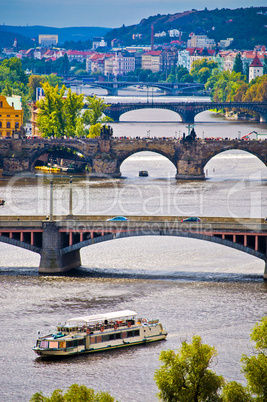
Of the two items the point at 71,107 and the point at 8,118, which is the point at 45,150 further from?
the point at 8,118

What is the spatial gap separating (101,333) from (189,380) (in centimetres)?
1526

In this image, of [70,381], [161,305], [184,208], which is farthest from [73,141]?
[70,381]

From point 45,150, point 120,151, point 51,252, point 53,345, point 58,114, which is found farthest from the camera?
point 58,114

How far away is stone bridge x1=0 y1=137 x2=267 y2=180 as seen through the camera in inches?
5000

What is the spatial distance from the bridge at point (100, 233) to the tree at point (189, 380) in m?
27.0

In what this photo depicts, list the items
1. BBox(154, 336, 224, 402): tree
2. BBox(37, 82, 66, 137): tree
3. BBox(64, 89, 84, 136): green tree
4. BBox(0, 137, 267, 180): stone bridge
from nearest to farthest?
1. BBox(154, 336, 224, 402): tree
2. BBox(0, 137, 267, 180): stone bridge
3. BBox(37, 82, 66, 137): tree
4. BBox(64, 89, 84, 136): green tree

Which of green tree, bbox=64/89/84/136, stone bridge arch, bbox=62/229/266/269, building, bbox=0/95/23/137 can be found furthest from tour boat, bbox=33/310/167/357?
building, bbox=0/95/23/137

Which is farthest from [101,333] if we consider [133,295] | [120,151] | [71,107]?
[71,107]

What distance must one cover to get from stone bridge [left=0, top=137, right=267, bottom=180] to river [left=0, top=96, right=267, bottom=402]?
18.8 metres

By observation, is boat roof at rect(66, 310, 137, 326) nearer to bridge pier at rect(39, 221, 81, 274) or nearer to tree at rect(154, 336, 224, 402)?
bridge pier at rect(39, 221, 81, 274)

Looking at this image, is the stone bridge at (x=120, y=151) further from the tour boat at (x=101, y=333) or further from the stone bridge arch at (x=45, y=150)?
the tour boat at (x=101, y=333)

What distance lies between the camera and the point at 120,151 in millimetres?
128125

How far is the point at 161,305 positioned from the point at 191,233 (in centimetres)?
860

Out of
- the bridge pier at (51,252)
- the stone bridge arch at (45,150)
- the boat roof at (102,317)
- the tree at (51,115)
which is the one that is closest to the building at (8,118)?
the tree at (51,115)
